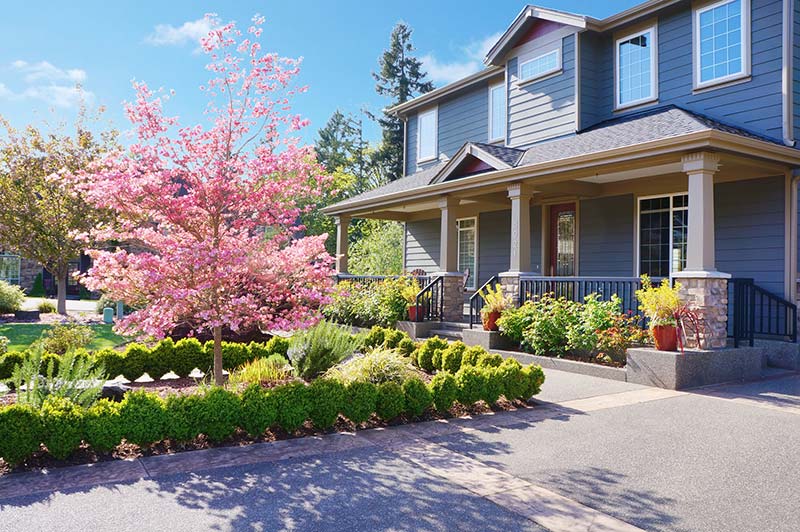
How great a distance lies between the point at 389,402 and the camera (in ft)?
18.0

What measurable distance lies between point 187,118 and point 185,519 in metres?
3.83

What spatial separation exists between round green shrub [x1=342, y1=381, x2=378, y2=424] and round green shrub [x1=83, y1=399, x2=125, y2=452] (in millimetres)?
1867

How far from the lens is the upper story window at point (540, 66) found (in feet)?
42.3

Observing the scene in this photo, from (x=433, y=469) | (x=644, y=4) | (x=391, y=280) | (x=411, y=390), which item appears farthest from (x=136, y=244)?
(x=644, y=4)

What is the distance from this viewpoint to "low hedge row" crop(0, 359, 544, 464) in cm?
421

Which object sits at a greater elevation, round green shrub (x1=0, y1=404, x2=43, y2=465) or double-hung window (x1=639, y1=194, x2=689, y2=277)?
double-hung window (x1=639, y1=194, x2=689, y2=277)

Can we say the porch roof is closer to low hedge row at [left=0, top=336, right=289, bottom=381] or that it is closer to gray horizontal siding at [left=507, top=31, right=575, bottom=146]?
gray horizontal siding at [left=507, top=31, right=575, bottom=146]

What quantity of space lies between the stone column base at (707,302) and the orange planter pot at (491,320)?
3225 millimetres

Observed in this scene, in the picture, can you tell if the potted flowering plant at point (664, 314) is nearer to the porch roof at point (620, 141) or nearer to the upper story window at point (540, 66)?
the porch roof at point (620, 141)

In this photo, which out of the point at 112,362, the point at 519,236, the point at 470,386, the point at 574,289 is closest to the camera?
the point at 470,386

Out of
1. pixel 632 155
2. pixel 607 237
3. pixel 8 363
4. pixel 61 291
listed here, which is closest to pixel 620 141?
pixel 632 155

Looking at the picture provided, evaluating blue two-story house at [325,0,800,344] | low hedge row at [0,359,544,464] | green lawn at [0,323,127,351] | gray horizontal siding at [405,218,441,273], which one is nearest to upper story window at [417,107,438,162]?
blue two-story house at [325,0,800,344]

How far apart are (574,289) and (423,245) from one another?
7.41 meters

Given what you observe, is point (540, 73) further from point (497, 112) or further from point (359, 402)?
point (359, 402)
